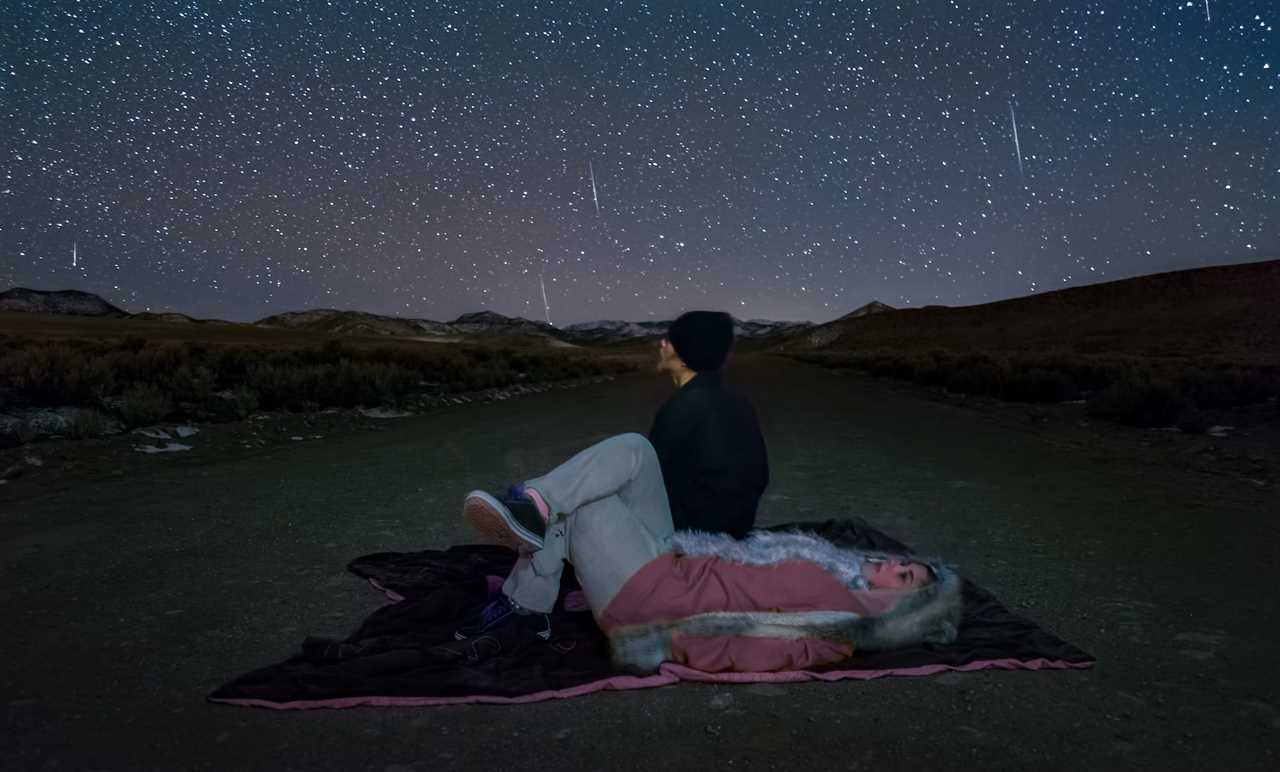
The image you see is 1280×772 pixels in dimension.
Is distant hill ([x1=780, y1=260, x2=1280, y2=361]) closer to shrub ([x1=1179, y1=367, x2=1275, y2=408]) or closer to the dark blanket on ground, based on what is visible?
shrub ([x1=1179, y1=367, x2=1275, y2=408])

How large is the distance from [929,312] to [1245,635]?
139 metres

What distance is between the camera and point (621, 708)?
358 centimetres

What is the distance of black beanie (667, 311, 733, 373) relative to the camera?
458 cm

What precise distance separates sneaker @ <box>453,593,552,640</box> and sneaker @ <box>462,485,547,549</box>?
0.50 metres

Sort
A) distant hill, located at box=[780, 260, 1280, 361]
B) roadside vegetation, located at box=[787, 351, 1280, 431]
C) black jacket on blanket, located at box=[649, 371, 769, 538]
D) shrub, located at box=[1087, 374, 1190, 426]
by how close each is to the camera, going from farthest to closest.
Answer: distant hill, located at box=[780, 260, 1280, 361] < roadside vegetation, located at box=[787, 351, 1280, 431] < shrub, located at box=[1087, 374, 1190, 426] < black jacket on blanket, located at box=[649, 371, 769, 538]

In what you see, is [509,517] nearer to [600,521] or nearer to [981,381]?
[600,521]

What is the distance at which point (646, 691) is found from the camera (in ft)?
12.4

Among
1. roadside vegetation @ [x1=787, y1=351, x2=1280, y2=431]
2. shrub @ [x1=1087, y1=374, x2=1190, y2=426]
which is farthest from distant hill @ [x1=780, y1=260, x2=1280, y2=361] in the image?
shrub @ [x1=1087, y1=374, x2=1190, y2=426]

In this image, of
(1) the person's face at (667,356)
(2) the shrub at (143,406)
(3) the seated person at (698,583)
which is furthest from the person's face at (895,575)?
(2) the shrub at (143,406)

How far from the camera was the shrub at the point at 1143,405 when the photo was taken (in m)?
13.5

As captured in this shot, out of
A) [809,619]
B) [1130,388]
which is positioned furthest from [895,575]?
[1130,388]

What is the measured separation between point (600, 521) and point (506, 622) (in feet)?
2.72

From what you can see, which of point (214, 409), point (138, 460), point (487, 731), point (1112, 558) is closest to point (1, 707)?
point (487, 731)

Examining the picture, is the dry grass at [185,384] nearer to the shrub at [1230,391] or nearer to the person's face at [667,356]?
the person's face at [667,356]
